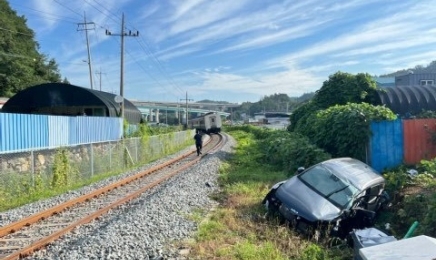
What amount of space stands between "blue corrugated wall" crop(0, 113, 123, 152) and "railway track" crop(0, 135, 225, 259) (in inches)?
146

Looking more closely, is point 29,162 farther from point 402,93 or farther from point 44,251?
point 402,93

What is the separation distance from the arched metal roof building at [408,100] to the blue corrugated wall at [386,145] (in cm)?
727

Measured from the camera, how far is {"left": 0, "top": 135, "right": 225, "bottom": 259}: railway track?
24.0 ft

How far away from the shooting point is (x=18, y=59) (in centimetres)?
5069

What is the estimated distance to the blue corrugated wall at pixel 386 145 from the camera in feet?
44.5

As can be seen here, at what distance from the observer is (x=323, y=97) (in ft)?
81.7

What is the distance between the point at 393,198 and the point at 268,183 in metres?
4.36

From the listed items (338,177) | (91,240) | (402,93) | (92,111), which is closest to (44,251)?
(91,240)

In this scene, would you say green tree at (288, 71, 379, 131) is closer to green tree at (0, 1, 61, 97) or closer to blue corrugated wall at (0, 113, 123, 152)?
blue corrugated wall at (0, 113, 123, 152)

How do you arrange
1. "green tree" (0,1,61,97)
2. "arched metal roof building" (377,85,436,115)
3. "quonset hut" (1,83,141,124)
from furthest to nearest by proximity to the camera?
"green tree" (0,1,61,97)
"quonset hut" (1,83,141,124)
"arched metal roof building" (377,85,436,115)

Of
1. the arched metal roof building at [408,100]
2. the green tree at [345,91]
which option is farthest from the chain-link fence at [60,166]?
the arched metal roof building at [408,100]

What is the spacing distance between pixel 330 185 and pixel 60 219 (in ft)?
21.3

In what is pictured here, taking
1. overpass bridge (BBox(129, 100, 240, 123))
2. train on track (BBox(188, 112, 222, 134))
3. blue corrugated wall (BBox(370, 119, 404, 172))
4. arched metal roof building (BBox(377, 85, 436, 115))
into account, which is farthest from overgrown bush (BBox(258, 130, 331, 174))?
overpass bridge (BBox(129, 100, 240, 123))

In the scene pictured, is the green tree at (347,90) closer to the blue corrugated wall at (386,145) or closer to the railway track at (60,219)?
the blue corrugated wall at (386,145)
